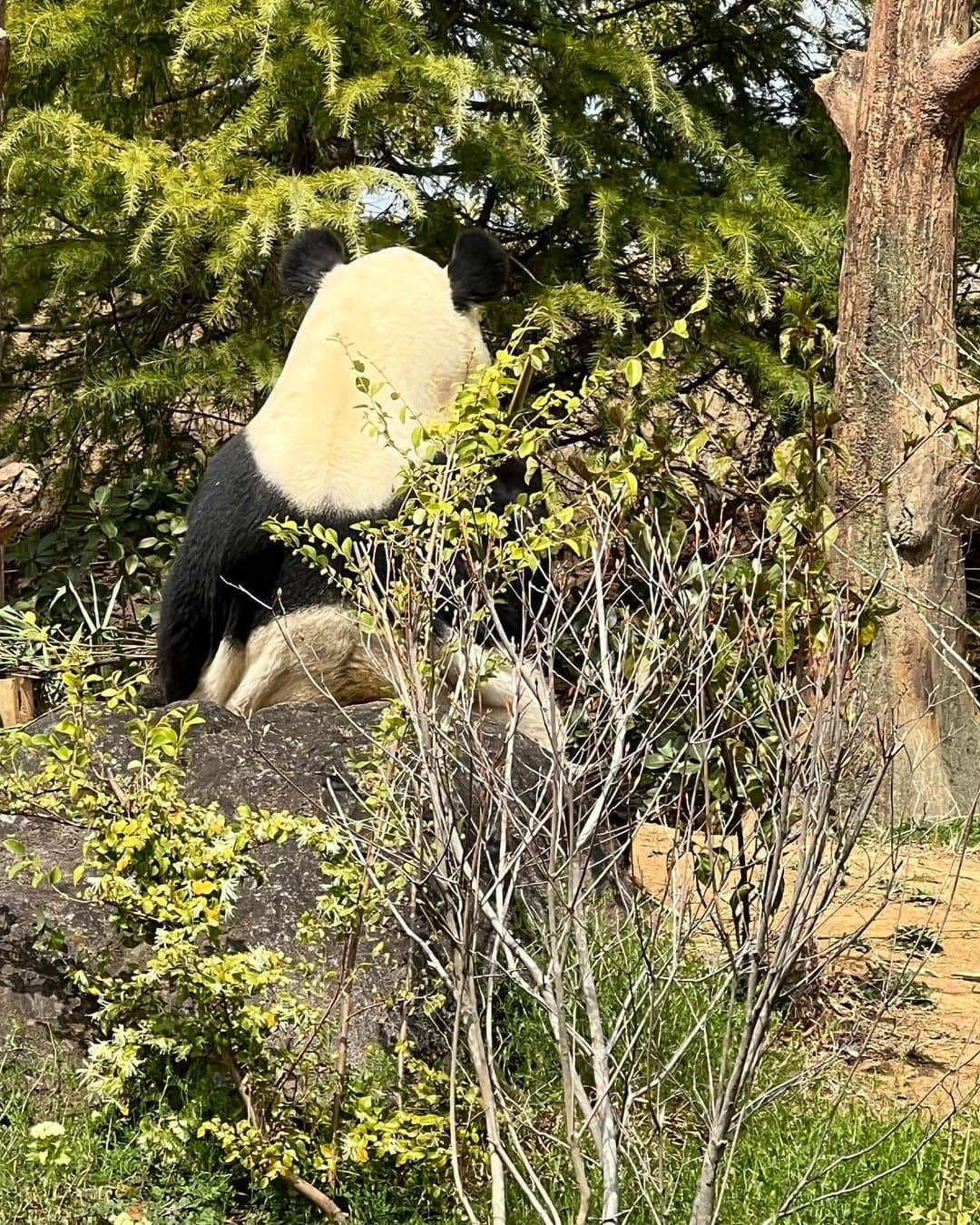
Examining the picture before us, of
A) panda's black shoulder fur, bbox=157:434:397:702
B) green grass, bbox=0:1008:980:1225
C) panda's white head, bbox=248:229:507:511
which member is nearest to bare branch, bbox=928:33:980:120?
panda's white head, bbox=248:229:507:511

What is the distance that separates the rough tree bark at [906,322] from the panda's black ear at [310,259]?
260 centimetres

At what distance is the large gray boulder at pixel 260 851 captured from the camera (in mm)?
3328

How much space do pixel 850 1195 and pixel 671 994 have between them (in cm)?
76

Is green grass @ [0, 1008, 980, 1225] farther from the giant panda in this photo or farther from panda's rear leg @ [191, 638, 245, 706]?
panda's rear leg @ [191, 638, 245, 706]

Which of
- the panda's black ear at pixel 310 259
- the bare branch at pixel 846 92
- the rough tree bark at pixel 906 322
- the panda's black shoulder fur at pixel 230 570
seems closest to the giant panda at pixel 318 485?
the panda's black shoulder fur at pixel 230 570

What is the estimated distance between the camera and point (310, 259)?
5.05 metres

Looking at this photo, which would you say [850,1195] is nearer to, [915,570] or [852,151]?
[915,570]

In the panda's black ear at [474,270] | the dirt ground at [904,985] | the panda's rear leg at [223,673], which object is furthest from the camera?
the panda's black ear at [474,270]

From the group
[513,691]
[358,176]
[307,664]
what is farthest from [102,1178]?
[358,176]

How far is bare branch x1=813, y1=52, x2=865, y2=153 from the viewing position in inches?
265

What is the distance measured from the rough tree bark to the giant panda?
2445 millimetres

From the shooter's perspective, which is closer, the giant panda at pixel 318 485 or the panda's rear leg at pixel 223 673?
the giant panda at pixel 318 485

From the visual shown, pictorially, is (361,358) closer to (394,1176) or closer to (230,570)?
(230,570)

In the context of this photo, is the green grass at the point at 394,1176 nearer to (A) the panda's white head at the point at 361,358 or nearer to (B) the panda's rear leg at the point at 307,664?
(B) the panda's rear leg at the point at 307,664
